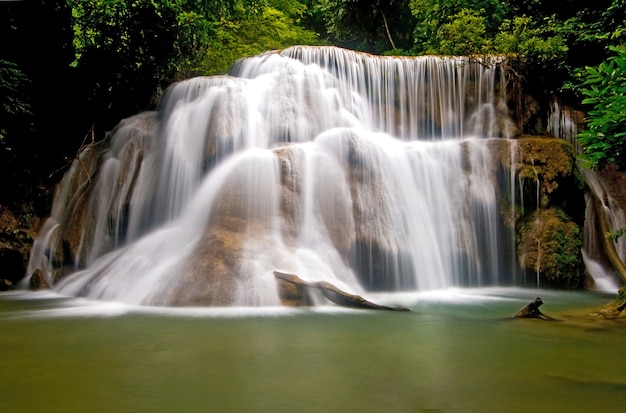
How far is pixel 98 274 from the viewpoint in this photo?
8.13 m

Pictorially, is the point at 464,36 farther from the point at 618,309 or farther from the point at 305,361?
the point at 305,361

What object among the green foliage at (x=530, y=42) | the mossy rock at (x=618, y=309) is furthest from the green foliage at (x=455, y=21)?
the mossy rock at (x=618, y=309)

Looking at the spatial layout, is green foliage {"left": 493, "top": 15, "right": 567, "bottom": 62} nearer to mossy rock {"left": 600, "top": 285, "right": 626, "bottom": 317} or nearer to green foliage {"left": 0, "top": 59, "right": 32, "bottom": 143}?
mossy rock {"left": 600, "top": 285, "right": 626, "bottom": 317}

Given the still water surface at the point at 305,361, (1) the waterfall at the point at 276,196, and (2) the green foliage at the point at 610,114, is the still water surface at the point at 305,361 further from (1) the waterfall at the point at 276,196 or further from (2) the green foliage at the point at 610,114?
(2) the green foliage at the point at 610,114

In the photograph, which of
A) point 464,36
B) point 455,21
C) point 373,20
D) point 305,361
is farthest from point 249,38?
point 305,361

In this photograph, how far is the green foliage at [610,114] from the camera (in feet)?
19.1

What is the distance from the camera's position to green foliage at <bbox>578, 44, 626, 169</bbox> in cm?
581

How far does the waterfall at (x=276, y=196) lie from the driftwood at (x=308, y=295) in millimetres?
182

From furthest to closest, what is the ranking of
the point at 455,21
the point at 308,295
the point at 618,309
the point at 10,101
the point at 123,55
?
the point at 455,21 → the point at 123,55 → the point at 10,101 → the point at 308,295 → the point at 618,309

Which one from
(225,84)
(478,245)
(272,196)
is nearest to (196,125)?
(225,84)

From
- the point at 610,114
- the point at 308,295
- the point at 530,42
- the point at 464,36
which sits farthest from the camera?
the point at 464,36

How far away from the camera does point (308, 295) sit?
6.91m

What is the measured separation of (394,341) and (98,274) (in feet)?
17.5

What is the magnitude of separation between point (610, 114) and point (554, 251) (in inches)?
182
